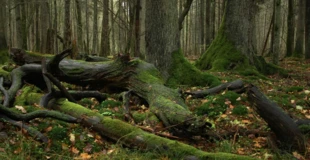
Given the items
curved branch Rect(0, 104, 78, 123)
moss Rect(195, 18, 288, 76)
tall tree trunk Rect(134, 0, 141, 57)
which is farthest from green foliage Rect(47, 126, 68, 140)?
tall tree trunk Rect(134, 0, 141, 57)

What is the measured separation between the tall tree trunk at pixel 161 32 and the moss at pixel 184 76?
14 cm

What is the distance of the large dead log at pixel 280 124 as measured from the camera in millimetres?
4262

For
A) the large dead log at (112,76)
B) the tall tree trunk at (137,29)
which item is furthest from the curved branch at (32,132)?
the tall tree trunk at (137,29)

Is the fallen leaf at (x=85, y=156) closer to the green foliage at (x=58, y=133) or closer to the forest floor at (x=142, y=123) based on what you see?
the forest floor at (x=142, y=123)

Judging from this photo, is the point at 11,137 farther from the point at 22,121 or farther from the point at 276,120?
the point at 276,120

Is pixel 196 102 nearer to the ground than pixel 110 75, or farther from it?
nearer to the ground

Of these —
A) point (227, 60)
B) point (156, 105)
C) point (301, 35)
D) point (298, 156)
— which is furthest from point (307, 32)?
point (298, 156)

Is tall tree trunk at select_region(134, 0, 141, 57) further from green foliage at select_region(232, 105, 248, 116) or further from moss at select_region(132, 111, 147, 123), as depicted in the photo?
moss at select_region(132, 111, 147, 123)

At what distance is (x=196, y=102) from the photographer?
6.57 m

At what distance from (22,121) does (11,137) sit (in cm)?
35

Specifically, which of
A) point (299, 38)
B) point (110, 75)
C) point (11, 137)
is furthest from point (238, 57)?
point (299, 38)

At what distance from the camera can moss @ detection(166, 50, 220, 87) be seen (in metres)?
8.02

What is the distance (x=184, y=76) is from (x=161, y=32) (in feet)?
4.23

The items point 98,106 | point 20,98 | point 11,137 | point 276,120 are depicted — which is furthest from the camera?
point 98,106
